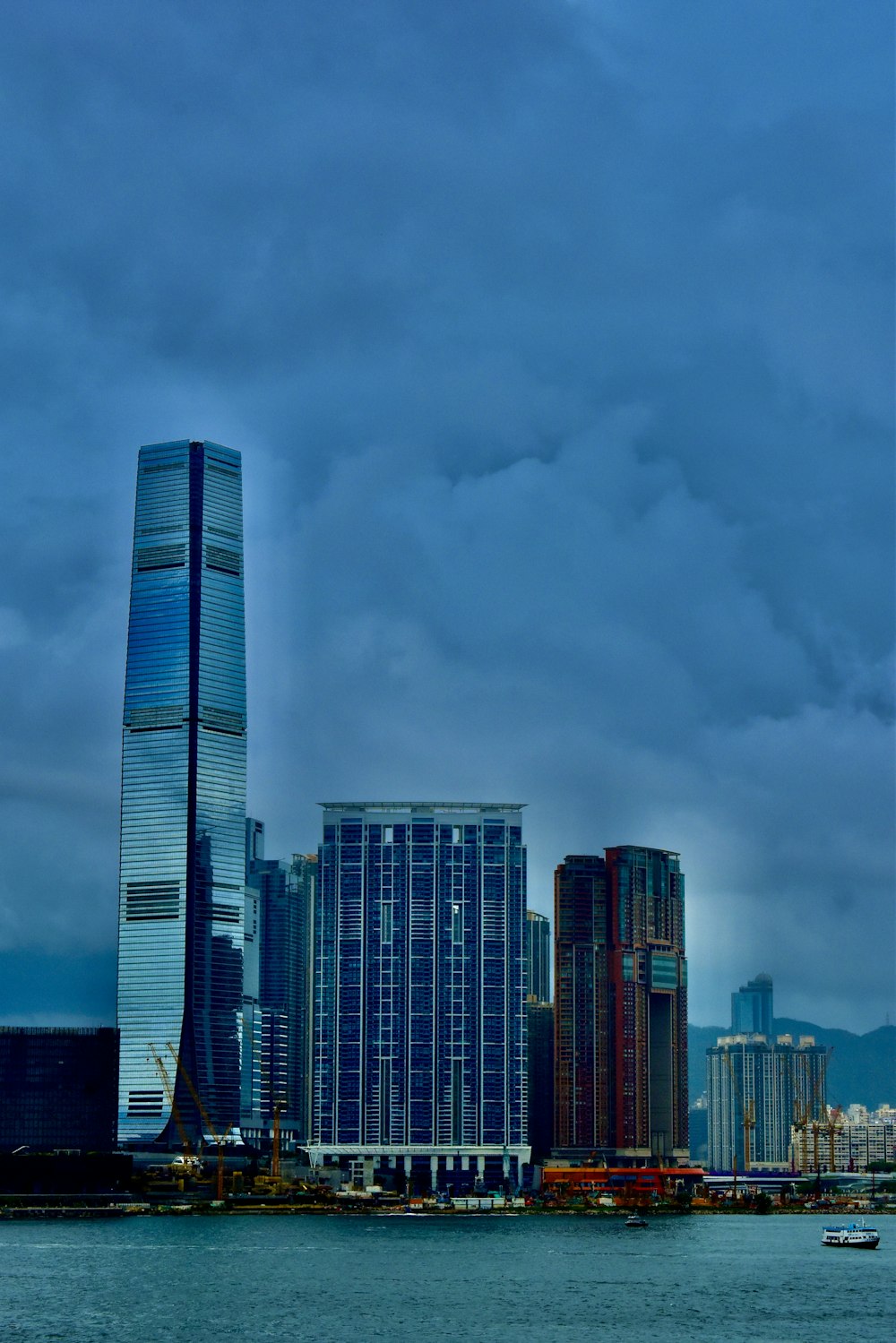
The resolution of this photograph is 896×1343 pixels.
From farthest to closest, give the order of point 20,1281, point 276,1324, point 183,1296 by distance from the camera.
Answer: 1. point 20,1281
2. point 183,1296
3. point 276,1324

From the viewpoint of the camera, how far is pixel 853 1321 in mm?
148875

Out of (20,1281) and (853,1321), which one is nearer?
(853,1321)

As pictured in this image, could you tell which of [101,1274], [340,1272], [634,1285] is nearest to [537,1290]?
[634,1285]

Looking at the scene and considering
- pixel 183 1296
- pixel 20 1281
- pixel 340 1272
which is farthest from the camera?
pixel 340 1272

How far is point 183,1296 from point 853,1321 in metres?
53.8

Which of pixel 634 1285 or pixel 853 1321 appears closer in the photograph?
pixel 853 1321

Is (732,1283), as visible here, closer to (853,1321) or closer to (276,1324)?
(853,1321)

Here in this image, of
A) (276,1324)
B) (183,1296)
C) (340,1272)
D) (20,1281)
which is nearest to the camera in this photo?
(276,1324)

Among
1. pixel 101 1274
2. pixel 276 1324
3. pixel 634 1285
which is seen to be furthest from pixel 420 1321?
pixel 101 1274

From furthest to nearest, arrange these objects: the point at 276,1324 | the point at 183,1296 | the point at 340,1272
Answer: the point at 340,1272
the point at 183,1296
the point at 276,1324

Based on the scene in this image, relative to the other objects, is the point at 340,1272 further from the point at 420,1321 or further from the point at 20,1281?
the point at 420,1321

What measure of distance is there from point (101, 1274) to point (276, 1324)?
4760 cm

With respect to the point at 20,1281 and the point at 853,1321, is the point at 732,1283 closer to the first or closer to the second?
the point at 853,1321

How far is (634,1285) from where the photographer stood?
177m
